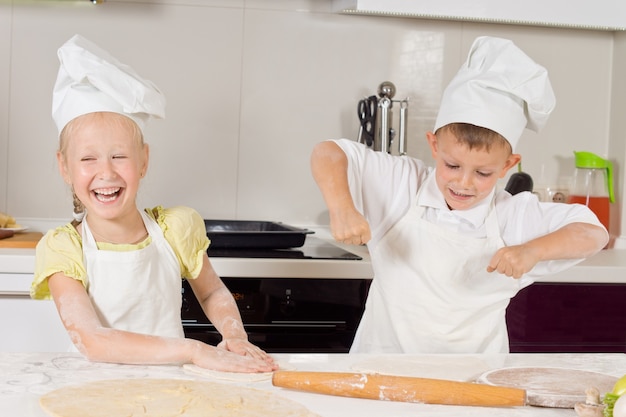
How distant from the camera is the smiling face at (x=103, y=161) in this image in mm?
1338

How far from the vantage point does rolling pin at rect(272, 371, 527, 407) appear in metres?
1.03

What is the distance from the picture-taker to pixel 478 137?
1.46m

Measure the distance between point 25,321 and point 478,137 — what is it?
110 centimetres

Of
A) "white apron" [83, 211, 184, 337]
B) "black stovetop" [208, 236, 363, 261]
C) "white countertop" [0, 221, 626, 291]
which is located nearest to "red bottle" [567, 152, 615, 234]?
"white countertop" [0, 221, 626, 291]

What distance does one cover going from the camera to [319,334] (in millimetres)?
2031

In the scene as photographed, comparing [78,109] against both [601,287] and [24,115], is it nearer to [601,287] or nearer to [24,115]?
[24,115]

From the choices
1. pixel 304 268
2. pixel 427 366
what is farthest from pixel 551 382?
pixel 304 268

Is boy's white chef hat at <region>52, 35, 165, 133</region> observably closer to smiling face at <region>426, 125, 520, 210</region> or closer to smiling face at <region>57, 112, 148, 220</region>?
smiling face at <region>57, 112, 148, 220</region>

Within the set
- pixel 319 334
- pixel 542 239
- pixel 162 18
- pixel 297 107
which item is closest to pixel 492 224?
pixel 542 239

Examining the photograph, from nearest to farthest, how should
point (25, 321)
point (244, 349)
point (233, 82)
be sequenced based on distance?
point (244, 349)
point (25, 321)
point (233, 82)

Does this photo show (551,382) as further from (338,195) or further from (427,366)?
(338,195)

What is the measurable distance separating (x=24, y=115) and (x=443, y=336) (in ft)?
4.56

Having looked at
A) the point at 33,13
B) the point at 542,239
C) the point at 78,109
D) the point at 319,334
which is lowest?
the point at 319,334

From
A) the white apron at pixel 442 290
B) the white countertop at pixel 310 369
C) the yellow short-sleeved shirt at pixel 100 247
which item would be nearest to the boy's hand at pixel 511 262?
the white countertop at pixel 310 369
